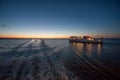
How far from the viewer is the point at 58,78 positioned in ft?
→ 24.7

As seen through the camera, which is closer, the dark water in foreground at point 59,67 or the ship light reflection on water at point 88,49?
the dark water in foreground at point 59,67

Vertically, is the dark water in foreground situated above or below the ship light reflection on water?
above

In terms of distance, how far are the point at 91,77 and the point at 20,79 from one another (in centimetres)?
499

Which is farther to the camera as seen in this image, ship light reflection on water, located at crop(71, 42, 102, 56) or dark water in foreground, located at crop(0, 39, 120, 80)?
ship light reflection on water, located at crop(71, 42, 102, 56)

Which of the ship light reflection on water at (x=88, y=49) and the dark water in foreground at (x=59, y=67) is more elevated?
the dark water in foreground at (x=59, y=67)

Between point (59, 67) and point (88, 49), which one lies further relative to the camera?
point (88, 49)

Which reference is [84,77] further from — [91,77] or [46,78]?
[46,78]

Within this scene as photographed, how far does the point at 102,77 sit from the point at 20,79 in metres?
5.79

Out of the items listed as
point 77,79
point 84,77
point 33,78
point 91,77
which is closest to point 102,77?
point 91,77

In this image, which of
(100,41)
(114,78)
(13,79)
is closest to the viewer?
(13,79)

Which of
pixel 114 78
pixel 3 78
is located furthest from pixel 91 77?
pixel 3 78

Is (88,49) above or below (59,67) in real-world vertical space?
below

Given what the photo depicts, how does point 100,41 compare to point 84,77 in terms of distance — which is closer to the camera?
point 84,77

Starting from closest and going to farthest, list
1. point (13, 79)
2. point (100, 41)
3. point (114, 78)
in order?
point (13, 79) → point (114, 78) → point (100, 41)
